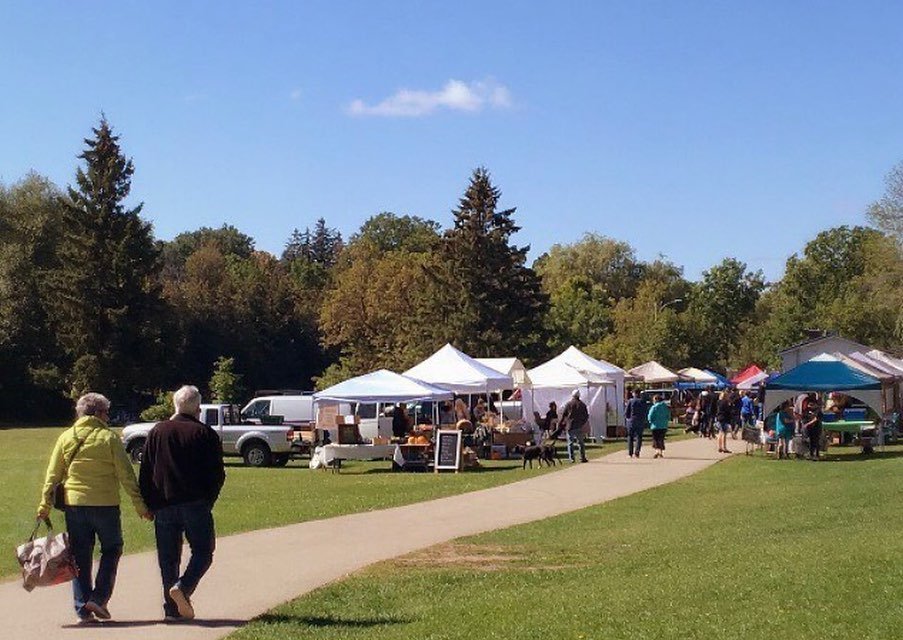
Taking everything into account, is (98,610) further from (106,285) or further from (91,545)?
(106,285)

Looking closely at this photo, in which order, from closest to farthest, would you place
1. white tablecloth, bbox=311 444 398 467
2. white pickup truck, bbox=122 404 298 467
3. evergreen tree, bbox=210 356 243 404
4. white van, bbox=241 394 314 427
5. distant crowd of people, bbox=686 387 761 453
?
1. white tablecloth, bbox=311 444 398 467
2. white pickup truck, bbox=122 404 298 467
3. white van, bbox=241 394 314 427
4. distant crowd of people, bbox=686 387 761 453
5. evergreen tree, bbox=210 356 243 404

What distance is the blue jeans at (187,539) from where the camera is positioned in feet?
29.5

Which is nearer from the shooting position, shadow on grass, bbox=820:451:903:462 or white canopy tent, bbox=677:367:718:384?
shadow on grass, bbox=820:451:903:462

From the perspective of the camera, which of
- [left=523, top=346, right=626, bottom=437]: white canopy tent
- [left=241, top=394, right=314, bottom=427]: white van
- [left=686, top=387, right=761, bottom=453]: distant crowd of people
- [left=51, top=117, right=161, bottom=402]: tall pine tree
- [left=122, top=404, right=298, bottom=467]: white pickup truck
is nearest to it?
[left=122, top=404, right=298, bottom=467]: white pickup truck

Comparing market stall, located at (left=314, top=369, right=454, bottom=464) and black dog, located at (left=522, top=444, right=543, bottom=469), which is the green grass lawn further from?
market stall, located at (left=314, top=369, right=454, bottom=464)

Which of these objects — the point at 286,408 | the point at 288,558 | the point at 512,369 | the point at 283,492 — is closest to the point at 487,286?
the point at 512,369

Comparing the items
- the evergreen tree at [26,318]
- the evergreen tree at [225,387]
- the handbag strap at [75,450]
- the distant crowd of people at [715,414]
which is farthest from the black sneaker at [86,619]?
the evergreen tree at [26,318]

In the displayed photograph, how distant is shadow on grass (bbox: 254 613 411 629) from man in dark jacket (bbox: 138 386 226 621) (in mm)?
625

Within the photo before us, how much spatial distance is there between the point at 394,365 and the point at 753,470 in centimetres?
4694

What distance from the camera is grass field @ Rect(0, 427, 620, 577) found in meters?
16.1

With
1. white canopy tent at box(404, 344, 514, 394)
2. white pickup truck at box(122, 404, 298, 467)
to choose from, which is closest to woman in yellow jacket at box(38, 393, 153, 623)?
white pickup truck at box(122, 404, 298, 467)

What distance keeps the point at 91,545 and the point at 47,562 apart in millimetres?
405

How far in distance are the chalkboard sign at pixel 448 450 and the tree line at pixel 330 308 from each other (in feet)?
108

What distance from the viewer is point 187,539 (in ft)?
29.6
